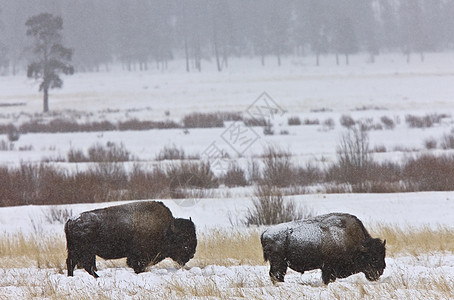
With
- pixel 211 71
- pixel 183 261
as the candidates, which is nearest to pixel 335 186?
pixel 183 261

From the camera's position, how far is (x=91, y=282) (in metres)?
6.45

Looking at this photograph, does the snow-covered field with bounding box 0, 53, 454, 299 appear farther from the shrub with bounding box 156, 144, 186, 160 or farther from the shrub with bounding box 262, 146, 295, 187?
the shrub with bounding box 262, 146, 295, 187

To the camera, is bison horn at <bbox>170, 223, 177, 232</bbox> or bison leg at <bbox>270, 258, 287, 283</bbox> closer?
bison leg at <bbox>270, 258, 287, 283</bbox>

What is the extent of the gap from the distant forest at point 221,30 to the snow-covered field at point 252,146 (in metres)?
9.62

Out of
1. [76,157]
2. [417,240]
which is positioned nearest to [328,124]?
[76,157]

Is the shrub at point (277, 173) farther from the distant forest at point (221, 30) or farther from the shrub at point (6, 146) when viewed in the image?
the distant forest at point (221, 30)

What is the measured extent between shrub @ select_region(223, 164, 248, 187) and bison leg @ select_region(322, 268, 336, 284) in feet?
37.0

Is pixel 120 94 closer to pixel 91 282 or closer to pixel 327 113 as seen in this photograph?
pixel 327 113

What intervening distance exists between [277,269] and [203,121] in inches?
1138

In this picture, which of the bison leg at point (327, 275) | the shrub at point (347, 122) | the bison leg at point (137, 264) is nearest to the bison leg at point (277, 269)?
the bison leg at point (327, 275)

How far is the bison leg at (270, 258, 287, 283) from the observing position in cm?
623

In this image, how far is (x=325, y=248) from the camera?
6148 mm

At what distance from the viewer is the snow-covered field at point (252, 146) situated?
6.12m

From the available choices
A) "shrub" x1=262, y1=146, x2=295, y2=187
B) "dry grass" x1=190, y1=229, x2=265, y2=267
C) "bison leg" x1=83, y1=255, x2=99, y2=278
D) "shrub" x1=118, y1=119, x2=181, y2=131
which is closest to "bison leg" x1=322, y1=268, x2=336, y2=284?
"dry grass" x1=190, y1=229, x2=265, y2=267
